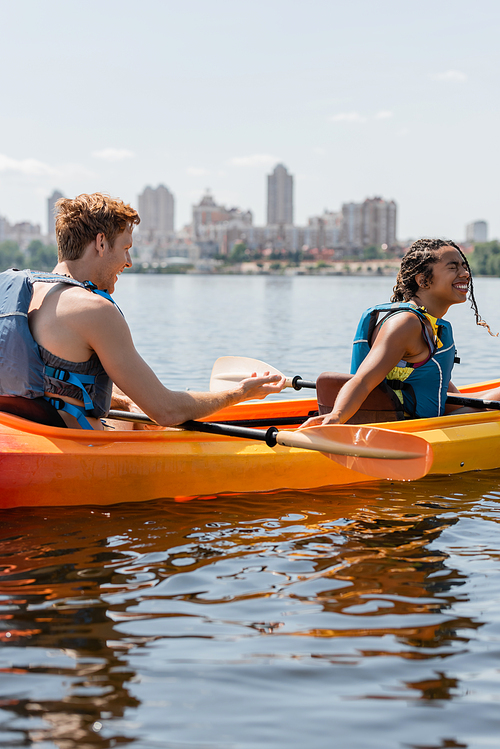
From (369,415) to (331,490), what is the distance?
57 cm

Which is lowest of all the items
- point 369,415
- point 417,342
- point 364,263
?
point 369,415

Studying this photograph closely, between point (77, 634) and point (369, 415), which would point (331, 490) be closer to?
point (369, 415)

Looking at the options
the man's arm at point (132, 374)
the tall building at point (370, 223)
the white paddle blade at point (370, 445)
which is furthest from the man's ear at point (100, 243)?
the tall building at point (370, 223)

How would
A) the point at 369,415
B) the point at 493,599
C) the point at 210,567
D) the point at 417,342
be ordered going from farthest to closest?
the point at 369,415 < the point at 417,342 < the point at 210,567 < the point at 493,599

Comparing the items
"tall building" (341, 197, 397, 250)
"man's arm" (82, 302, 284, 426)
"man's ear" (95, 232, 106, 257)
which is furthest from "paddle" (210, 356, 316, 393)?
"tall building" (341, 197, 397, 250)

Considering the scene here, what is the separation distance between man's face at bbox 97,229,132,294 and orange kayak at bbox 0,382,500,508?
0.83m

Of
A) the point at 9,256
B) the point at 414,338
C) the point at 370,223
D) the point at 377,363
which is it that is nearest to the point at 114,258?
the point at 377,363

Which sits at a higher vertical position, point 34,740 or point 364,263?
point 364,263

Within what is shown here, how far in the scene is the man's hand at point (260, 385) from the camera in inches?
171

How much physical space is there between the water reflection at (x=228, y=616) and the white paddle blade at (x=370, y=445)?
334 millimetres

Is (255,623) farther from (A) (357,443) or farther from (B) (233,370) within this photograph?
(B) (233,370)

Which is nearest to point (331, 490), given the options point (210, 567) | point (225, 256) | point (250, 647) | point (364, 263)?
point (210, 567)

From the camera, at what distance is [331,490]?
4.75 meters

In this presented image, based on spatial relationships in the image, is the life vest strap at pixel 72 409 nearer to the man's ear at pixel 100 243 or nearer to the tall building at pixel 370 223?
the man's ear at pixel 100 243
